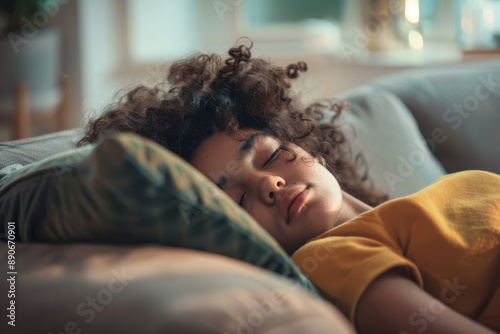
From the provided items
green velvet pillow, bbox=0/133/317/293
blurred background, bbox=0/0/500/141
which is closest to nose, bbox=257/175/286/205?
green velvet pillow, bbox=0/133/317/293

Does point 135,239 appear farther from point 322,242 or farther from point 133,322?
point 322,242

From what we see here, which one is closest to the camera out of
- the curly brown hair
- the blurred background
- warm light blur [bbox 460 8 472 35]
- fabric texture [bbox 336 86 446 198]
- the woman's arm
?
the woman's arm

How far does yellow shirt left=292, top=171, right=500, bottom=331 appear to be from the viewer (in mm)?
796

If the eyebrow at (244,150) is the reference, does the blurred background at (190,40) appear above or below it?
above

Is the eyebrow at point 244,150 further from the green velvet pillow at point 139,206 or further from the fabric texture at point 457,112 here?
the fabric texture at point 457,112

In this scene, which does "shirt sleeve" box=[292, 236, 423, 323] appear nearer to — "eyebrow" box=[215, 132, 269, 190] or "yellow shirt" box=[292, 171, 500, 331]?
"yellow shirt" box=[292, 171, 500, 331]

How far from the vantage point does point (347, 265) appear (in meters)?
0.80

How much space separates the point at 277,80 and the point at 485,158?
0.68 m

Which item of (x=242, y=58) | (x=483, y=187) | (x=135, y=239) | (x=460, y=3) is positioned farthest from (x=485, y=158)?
(x=460, y=3)

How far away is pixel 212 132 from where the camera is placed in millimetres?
1112

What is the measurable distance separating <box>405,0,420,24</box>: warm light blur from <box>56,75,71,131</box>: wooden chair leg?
6.47 ft

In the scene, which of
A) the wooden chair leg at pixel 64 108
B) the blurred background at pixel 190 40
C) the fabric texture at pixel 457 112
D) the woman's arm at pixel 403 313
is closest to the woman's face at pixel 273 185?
the woman's arm at pixel 403 313

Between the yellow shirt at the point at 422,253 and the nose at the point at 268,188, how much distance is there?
126mm

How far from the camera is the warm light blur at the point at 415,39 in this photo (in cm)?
331
